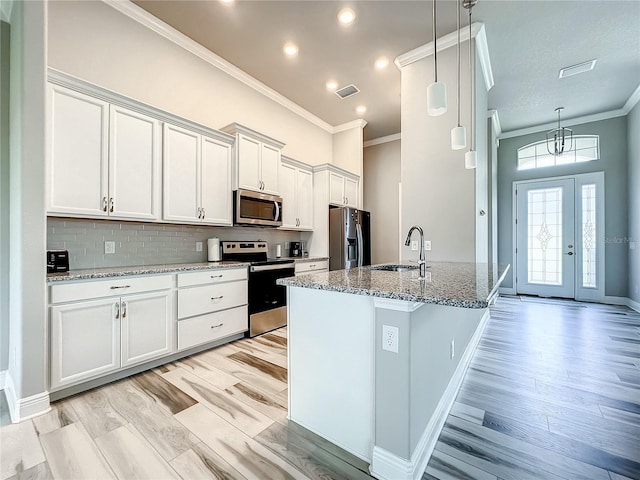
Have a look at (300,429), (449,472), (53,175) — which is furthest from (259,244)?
(449,472)

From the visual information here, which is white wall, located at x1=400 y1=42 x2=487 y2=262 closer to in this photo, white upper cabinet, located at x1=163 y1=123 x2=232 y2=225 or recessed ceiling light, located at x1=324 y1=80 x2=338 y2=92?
recessed ceiling light, located at x1=324 y1=80 x2=338 y2=92

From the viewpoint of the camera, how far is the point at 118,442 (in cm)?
162

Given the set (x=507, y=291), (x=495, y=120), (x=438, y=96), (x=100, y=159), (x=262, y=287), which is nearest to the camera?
(x=438, y=96)

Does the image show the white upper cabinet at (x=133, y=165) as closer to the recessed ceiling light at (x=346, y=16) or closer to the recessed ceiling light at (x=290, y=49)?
the recessed ceiling light at (x=290, y=49)

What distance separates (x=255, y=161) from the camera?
12.1ft

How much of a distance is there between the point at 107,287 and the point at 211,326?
104 cm

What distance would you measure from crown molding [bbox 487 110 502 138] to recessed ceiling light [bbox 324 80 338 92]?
2760mm

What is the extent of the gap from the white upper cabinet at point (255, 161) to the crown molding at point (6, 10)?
1.82 m

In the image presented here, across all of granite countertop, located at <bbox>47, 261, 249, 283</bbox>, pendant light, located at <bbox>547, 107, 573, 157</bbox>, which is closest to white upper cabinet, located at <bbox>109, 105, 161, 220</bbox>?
granite countertop, located at <bbox>47, 261, 249, 283</bbox>

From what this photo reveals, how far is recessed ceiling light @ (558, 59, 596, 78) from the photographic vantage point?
12.2ft

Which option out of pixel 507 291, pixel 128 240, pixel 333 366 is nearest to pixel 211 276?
pixel 128 240

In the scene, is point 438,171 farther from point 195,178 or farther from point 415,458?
point 415,458

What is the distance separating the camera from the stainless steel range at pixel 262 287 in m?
3.39

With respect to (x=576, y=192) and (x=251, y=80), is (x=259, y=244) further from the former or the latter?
(x=576, y=192)
